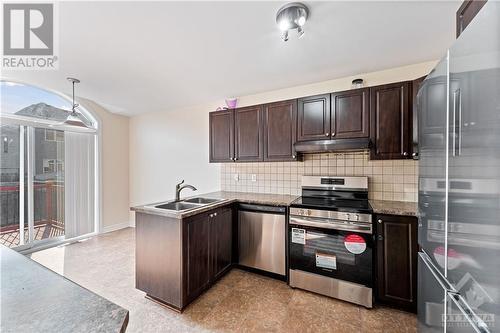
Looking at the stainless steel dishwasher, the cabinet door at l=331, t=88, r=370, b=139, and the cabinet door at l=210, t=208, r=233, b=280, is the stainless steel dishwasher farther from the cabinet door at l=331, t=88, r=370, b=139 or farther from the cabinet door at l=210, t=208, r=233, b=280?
the cabinet door at l=331, t=88, r=370, b=139

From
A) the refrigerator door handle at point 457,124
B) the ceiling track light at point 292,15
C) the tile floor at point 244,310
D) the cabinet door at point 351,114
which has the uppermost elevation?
the ceiling track light at point 292,15

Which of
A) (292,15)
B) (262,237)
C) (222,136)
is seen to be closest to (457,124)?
(292,15)

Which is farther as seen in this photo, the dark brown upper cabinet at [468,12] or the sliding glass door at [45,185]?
the sliding glass door at [45,185]

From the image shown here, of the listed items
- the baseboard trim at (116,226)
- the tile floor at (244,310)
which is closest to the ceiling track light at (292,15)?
the tile floor at (244,310)

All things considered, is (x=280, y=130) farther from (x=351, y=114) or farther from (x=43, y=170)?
(x=43, y=170)

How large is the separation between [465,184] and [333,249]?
1.49m

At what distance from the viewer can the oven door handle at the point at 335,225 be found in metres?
1.97

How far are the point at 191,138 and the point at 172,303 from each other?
2705 millimetres

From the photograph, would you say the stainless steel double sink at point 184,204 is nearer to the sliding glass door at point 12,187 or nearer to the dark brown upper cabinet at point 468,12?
the dark brown upper cabinet at point 468,12

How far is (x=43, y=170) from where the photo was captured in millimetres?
3400

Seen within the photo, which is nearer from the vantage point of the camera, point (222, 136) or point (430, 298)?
point (430, 298)

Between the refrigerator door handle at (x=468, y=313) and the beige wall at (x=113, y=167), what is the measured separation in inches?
199

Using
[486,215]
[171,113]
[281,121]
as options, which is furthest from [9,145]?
[486,215]

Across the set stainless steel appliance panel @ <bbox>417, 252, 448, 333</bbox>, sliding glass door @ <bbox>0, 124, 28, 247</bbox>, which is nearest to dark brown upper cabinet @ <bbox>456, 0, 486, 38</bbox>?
stainless steel appliance panel @ <bbox>417, 252, 448, 333</bbox>
